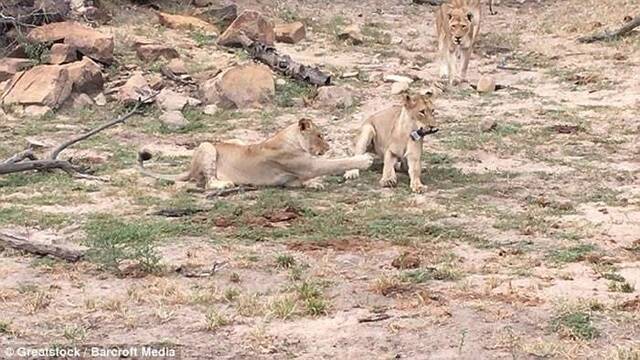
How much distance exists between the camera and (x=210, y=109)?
42.8 ft

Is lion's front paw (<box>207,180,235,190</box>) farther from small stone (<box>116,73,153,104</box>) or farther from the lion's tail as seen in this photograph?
small stone (<box>116,73,153,104</box>)

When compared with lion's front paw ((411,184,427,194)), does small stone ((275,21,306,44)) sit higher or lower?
lower

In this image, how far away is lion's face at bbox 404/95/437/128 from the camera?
31.5 ft

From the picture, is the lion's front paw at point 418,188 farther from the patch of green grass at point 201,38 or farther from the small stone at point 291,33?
the small stone at point 291,33

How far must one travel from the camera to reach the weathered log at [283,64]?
46.3ft

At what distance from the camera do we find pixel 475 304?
6.04 metres

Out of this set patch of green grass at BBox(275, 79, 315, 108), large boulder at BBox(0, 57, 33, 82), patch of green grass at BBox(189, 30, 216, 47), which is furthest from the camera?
patch of green grass at BBox(189, 30, 216, 47)

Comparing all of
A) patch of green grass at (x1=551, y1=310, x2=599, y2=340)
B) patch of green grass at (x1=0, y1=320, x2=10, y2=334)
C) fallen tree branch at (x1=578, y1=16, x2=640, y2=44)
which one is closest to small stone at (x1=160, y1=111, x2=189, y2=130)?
patch of green grass at (x1=0, y1=320, x2=10, y2=334)

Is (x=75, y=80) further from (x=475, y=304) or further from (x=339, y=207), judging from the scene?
(x=475, y=304)

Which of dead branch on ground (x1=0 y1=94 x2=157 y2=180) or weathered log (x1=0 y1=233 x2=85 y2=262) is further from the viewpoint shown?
dead branch on ground (x1=0 y1=94 x2=157 y2=180)

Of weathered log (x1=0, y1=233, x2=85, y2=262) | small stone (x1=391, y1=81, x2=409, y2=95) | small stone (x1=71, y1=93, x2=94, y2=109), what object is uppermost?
weathered log (x1=0, y1=233, x2=85, y2=262)

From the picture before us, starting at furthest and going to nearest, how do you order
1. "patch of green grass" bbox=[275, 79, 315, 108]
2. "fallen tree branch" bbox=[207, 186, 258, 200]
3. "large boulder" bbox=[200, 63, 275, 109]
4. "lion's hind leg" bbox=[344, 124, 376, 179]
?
1. "patch of green grass" bbox=[275, 79, 315, 108]
2. "large boulder" bbox=[200, 63, 275, 109]
3. "lion's hind leg" bbox=[344, 124, 376, 179]
4. "fallen tree branch" bbox=[207, 186, 258, 200]

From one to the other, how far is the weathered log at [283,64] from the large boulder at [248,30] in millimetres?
194

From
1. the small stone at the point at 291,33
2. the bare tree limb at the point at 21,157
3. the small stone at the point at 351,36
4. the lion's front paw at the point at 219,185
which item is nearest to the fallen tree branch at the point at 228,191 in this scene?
the lion's front paw at the point at 219,185
